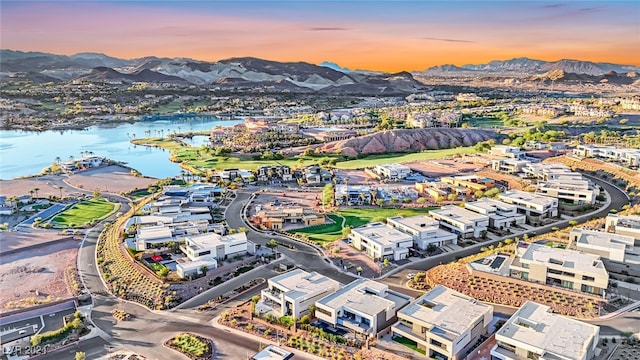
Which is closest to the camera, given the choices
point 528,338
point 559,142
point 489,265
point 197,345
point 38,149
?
point 528,338

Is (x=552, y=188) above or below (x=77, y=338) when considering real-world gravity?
above

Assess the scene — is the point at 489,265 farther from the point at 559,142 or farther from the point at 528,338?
the point at 559,142

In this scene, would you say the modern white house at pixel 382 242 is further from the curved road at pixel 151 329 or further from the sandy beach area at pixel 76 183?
the sandy beach area at pixel 76 183

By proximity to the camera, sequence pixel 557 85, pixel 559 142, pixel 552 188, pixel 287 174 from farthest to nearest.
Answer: pixel 557 85 → pixel 559 142 → pixel 287 174 → pixel 552 188

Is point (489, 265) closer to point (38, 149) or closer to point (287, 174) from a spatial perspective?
point (287, 174)

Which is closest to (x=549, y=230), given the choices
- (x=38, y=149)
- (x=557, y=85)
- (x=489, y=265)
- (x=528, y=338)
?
(x=489, y=265)

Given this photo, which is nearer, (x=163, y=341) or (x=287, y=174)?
(x=163, y=341)

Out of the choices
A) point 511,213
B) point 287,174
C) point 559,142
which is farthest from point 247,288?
point 559,142
